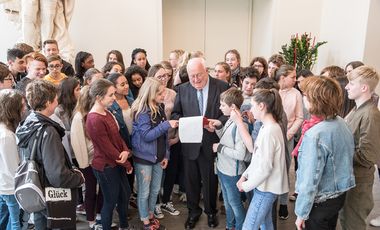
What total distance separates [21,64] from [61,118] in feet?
3.77

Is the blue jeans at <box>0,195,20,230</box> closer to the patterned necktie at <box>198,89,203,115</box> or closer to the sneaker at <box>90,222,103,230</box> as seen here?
the sneaker at <box>90,222,103,230</box>

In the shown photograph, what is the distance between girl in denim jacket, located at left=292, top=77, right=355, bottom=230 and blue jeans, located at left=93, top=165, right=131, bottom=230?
53.1 inches

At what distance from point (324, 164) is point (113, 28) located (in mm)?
5099

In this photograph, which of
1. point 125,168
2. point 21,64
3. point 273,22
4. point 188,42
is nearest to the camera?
point 125,168

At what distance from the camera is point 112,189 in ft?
8.01

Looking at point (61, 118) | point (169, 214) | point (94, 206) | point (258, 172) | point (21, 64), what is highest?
point (21, 64)

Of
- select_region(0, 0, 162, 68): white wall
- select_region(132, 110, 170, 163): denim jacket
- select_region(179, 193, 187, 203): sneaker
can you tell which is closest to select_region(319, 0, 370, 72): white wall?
select_region(0, 0, 162, 68): white wall

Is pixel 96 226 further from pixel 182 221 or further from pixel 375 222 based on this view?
pixel 375 222

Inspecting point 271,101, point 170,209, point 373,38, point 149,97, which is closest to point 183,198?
point 170,209

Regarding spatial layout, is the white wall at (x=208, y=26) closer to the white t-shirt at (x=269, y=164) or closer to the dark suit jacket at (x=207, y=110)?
the dark suit jacket at (x=207, y=110)

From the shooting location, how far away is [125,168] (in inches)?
102

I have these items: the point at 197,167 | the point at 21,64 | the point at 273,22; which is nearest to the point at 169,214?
the point at 197,167

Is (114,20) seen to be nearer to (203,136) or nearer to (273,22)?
(273,22)

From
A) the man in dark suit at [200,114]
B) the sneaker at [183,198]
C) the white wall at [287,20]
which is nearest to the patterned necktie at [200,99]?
the man in dark suit at [200,114]
